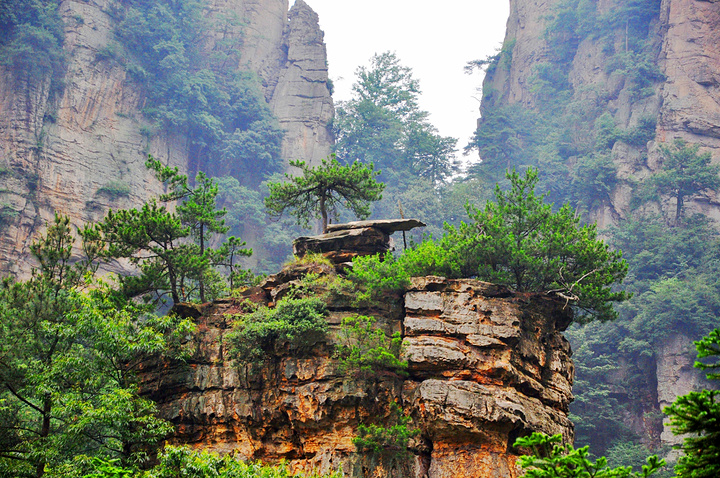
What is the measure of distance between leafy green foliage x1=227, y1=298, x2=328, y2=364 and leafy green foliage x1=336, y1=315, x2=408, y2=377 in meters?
0.79

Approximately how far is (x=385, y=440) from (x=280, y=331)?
4.51 m

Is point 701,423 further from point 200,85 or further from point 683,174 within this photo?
point 200,85

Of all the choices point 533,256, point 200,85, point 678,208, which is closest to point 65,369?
point 533,256

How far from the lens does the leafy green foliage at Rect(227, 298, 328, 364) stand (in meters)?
18.2

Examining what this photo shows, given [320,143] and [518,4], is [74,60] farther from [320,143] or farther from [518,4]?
[518,4]

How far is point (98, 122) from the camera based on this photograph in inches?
1593

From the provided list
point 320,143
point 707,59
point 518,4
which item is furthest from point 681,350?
point 518,4

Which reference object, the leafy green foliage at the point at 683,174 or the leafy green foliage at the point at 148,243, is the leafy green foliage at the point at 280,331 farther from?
the leafy green foliage at the point at 683,174

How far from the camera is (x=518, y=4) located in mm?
61344

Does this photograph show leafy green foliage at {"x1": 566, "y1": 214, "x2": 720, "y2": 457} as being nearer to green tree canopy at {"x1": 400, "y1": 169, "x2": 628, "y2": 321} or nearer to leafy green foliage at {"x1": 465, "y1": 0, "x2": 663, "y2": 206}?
leafy green foliage at {"x1": 465, "y1": 0, "x2": 663, "y2": 206}

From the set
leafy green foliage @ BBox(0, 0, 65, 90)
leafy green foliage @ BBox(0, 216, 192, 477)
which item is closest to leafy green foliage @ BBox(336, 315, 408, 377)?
leafy green foliage @ BBox(0, 216, 192, 477)

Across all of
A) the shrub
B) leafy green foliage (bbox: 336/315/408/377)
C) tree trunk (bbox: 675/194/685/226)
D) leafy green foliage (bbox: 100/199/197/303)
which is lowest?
leafy green foliage (bbox: 336/315/408/377)

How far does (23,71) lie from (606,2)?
158 ft

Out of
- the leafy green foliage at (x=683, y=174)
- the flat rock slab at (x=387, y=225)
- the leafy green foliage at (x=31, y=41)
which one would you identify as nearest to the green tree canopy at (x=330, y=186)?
the flat rock slab at (x=387, y=225)
